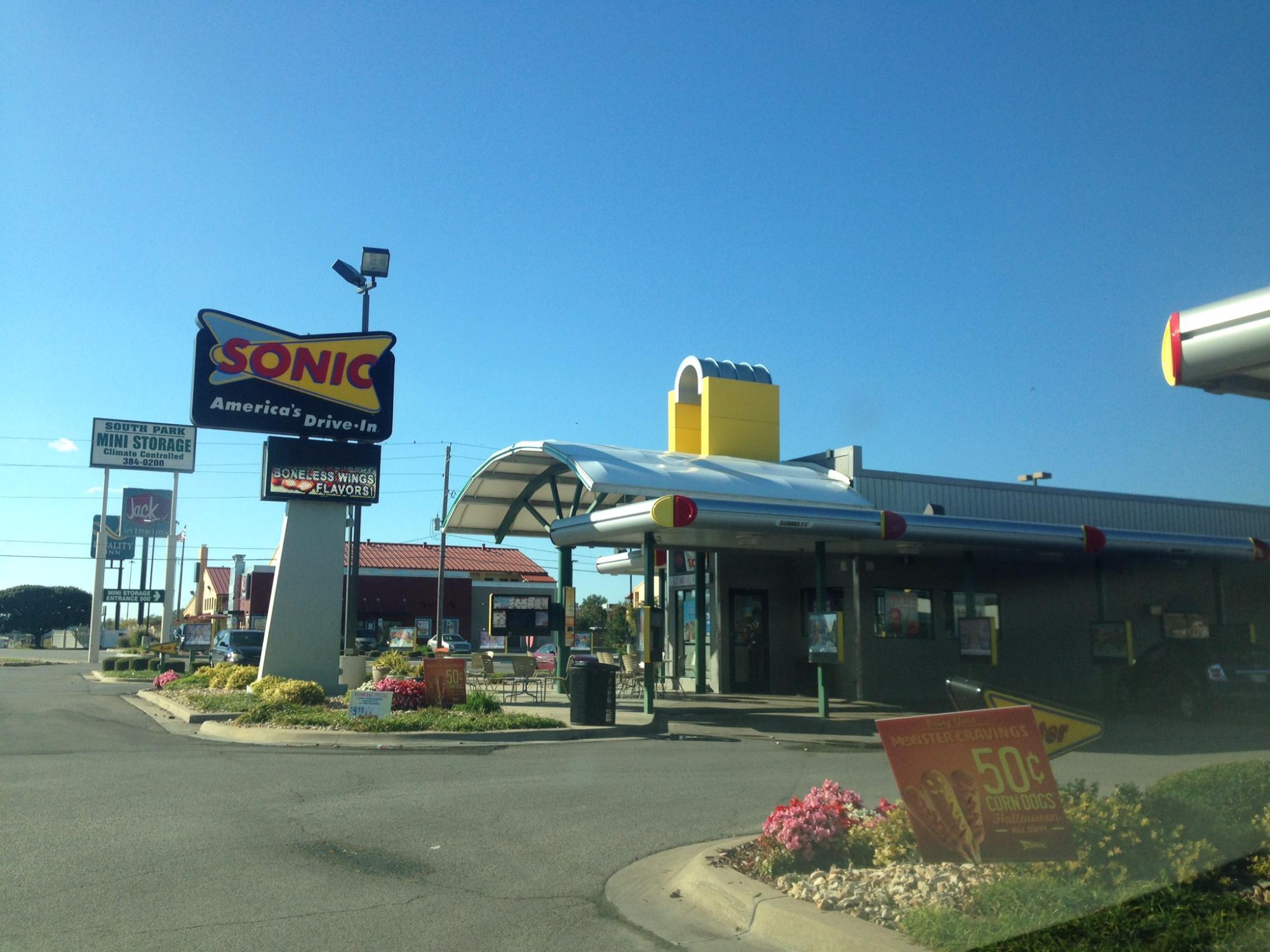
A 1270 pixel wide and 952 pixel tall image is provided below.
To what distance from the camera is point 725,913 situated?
265 inches

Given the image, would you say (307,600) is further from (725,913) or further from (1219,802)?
(1219,802)

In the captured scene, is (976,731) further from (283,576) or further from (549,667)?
(549,667)

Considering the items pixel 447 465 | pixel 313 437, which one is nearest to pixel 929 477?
pixel 313 437

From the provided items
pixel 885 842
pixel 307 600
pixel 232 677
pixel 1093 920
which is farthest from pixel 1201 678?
pixel 232 677

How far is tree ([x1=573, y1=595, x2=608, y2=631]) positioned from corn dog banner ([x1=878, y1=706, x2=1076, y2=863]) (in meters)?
72.5

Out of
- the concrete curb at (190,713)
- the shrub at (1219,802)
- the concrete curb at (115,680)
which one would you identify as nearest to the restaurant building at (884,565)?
the concrete curb at (190,713)

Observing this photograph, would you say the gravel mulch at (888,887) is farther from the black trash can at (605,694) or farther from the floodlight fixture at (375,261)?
the floodlight fixture at (375,261)

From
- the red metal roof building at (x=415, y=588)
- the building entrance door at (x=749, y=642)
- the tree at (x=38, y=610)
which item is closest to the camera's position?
the building entrance door at (x=749, y=642)

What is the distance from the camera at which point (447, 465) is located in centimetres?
5159

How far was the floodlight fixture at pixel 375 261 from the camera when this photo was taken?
27.0 meters

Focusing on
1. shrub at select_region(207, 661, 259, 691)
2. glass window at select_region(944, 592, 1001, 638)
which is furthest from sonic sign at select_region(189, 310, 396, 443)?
glass window at select_region(944, 592, 1001, 638)

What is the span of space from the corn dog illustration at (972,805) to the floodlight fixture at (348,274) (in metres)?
23.7

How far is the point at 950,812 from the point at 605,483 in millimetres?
12186

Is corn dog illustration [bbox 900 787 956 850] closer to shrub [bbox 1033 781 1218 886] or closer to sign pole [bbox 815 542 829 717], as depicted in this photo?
shrub [bbox 1033 781 1218 886]
